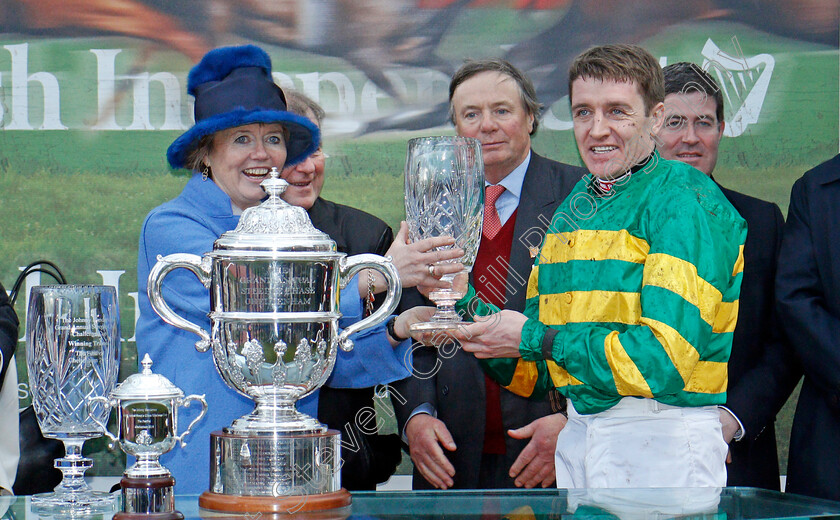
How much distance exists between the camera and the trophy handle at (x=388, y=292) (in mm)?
1698

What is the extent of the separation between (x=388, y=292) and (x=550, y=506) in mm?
425

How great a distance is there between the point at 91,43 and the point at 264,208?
232 centimetres

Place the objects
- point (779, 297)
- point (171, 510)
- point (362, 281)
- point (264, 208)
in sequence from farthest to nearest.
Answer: point (779, 297)
point (362, 281)
point (264, 208)
point (171, 510)

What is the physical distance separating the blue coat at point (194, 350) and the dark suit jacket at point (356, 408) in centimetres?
67

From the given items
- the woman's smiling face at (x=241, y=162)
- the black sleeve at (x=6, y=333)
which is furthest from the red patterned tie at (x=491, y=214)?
the black sleeve at (x=6, y=333)

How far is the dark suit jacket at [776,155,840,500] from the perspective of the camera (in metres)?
2.72

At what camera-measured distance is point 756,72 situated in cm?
374

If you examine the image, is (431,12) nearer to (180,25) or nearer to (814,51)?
(180,25)

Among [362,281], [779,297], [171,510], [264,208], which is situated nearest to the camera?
[171,510]

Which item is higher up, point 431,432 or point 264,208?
point 264,208

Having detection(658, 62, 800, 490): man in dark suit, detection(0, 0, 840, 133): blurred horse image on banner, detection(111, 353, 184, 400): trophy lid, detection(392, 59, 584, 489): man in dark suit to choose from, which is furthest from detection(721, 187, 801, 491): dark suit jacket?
detection(111, 353, 184, 400): trophy lid

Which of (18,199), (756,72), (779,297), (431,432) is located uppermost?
(756,72)

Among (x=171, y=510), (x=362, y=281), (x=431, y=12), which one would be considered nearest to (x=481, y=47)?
(x=431, y=12)

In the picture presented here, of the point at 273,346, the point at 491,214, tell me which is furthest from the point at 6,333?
the point at 273,346
